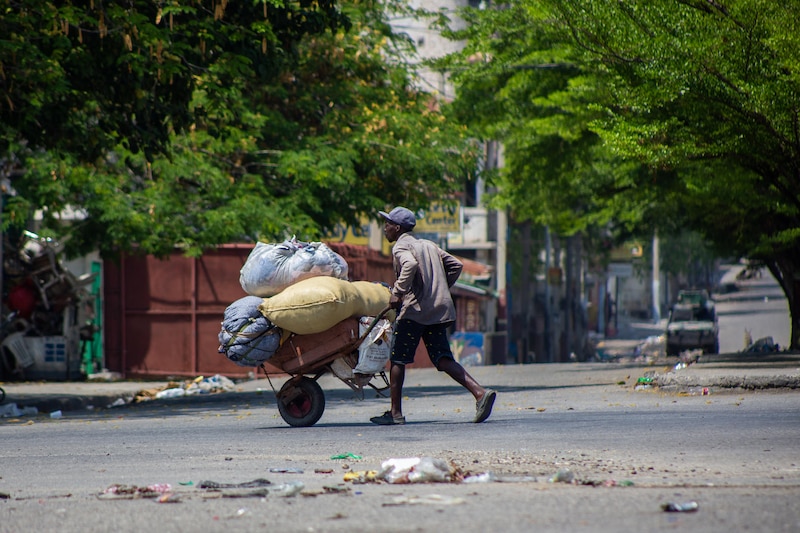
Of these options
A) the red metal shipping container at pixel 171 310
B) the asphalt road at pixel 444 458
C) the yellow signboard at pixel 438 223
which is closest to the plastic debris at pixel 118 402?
the asphalt road at pixel 444 458

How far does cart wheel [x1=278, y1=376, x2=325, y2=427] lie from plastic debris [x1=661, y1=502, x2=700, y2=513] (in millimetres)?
5087

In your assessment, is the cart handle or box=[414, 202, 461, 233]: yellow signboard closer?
the cart handle

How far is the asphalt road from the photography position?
5156 mm

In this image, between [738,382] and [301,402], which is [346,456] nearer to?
[301,402]

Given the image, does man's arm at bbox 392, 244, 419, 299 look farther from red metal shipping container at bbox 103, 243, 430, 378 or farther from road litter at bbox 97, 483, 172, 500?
red metal shipping container at bbox 103, 243, 430, 378

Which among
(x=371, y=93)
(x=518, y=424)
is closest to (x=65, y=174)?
(x=371, y=93)

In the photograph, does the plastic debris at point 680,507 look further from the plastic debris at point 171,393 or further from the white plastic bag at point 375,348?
the plastic debris at point 171,393

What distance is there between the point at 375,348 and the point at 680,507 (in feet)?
15.9

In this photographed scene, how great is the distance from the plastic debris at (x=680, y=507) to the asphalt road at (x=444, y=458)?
1.6 inches

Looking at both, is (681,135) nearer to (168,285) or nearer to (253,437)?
(253,437)

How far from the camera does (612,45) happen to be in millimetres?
14422

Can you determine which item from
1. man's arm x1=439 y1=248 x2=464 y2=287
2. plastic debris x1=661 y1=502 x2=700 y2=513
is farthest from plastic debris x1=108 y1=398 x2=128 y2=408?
plastic debris x1=661 y1=502 x2=700 y2=513

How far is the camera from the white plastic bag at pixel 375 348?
31.8 ft

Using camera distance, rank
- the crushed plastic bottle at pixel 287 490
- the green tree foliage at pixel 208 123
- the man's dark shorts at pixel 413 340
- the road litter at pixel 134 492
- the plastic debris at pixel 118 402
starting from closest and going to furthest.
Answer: the crushed plastic bottle at pixel 287 490
the road litter at pixel 134 492
the man's dark shorts at pixel 413 340
the green tree foliage at pixel 208 123
the plastic debris at pixel 118 402
